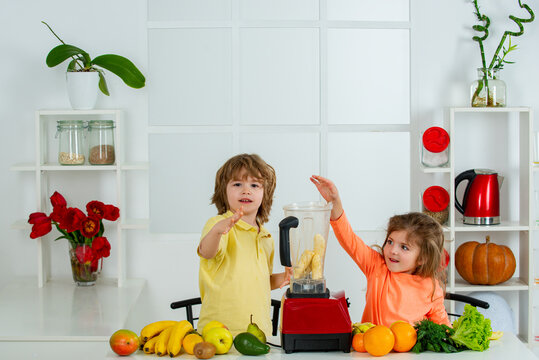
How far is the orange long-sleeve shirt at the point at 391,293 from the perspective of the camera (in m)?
2.10

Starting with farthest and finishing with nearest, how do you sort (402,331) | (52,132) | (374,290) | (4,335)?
1. (52,132)
2. (4,335)
3. (374,290)
4. (402,331)

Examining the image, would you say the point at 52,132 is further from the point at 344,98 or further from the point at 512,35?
the point at 512,35

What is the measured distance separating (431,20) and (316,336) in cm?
204

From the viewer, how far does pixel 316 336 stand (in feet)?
5.42

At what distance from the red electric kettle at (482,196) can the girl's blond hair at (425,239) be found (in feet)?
3.25

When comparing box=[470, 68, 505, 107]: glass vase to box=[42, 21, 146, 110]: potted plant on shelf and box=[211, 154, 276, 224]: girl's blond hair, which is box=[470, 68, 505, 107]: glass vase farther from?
box=[42, 21, 146, 110]: potted plant on shelf

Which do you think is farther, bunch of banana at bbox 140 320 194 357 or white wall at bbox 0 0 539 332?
white wall at bbox 0 0 539 332

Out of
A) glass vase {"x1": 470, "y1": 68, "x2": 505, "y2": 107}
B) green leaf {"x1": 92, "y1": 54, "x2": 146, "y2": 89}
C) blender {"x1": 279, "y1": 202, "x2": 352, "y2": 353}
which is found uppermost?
green leaf {"x1": 92, "y1": 54, "x2": 146, "y2": 89}

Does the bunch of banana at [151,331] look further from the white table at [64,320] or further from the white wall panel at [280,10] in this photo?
the white wall panel at [280,10]

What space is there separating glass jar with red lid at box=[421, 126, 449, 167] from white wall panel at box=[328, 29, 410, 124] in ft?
0.83

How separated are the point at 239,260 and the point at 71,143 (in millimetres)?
1237

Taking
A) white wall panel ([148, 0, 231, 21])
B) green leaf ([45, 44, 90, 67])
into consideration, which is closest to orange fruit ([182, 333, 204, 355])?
green leaf ([45, 44, 90, 67])

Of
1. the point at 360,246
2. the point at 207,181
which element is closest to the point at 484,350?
the point at 360,246

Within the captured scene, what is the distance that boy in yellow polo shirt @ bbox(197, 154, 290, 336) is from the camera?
203 cm
